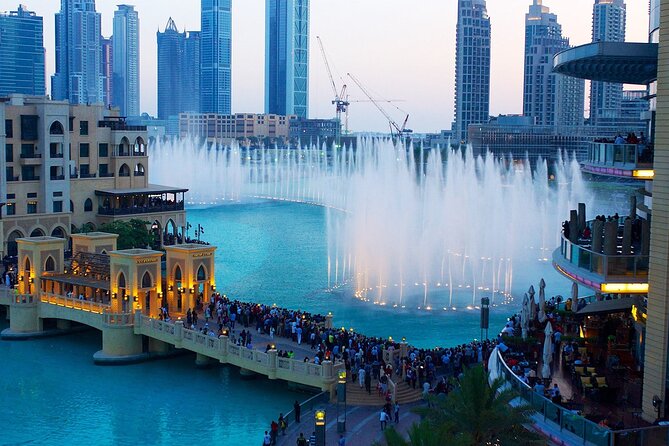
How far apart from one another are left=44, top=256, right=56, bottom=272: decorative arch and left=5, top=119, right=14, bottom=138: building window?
56.9 feet

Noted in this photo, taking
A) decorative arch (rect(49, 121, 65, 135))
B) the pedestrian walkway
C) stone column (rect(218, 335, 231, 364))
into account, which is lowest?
the pedestrian walkway

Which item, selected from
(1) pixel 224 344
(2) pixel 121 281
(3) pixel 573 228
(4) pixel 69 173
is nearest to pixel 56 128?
(4) pixel 69 173

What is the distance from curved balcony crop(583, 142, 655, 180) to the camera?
22453 mm

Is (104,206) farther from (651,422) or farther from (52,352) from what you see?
(651,422)

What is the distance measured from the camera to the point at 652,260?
19.8 m

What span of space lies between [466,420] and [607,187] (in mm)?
109999

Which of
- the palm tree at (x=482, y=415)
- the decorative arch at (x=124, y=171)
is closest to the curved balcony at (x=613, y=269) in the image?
the palm tree at (x=482, y=415)

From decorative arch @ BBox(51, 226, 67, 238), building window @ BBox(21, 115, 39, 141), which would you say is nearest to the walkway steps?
decorative arch @ BBox(51, 226, 67, 238)

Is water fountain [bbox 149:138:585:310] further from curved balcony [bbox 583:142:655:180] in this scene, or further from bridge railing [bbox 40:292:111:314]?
curved balcony [bbox 583:142:655:180]

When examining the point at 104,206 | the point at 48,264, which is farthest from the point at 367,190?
the point at 48,264

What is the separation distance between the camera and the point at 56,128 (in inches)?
2461

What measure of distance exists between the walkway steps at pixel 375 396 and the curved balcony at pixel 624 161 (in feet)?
33.1

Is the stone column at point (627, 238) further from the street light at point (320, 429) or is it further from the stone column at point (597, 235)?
the street light at point (320, 429)

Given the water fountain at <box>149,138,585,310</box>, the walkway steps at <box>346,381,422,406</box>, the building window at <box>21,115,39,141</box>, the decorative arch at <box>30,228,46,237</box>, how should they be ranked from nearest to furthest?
1. the walkway steps at <box>346,381,422,406</box>
2. the water fountain at <box>149,138,585,310</box>
3. the decorative arch at <box>30,228,46,237</box>
4. the building window at <box>21,115,39,141</box>
